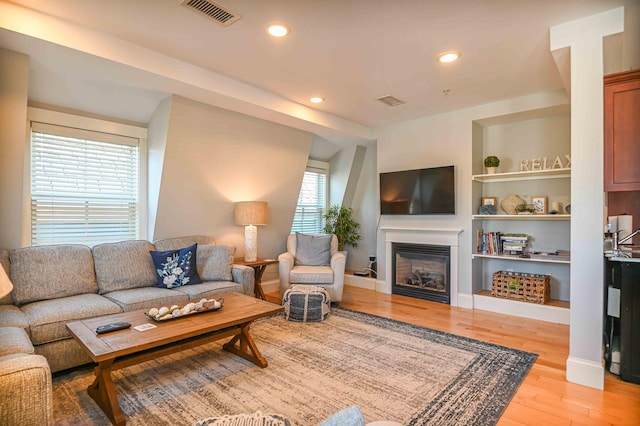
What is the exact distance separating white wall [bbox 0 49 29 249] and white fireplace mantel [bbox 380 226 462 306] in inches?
164

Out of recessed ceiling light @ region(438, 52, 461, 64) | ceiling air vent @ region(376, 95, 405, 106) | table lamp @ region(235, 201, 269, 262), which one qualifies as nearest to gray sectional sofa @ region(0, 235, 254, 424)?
table lamp @ region(235, 201, 269, 262)

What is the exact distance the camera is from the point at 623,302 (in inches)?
94.8

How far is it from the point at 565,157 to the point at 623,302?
207 centimetres

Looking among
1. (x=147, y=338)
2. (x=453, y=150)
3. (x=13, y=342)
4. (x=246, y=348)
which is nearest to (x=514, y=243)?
(x=453, y=150)

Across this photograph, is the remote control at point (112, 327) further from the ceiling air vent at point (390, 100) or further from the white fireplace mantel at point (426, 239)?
the white fireplace mantel at point (426, 239)

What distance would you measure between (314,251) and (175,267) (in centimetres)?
192

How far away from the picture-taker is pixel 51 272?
9.48ft

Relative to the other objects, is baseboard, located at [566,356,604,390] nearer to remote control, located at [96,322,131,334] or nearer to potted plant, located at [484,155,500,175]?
potted plant, located at [484,155,500,175]

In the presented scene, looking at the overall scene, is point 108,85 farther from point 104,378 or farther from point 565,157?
point 565,157

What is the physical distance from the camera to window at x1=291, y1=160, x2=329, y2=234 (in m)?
5.75

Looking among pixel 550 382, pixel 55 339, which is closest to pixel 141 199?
pixel 55 339

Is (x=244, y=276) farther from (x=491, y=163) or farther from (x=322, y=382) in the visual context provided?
(x=491, y=163)

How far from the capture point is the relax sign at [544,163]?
12.6 feet

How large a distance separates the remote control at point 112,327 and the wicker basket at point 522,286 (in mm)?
3952
